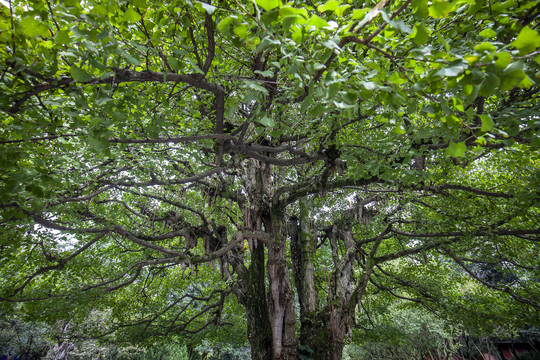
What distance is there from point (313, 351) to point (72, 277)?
278 inches

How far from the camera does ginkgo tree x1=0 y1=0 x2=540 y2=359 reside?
2166mm

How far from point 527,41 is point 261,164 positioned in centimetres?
626

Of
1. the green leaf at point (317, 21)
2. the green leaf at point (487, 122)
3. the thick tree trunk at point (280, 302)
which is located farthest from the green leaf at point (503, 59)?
the thick tree trunk at point (280, 302)

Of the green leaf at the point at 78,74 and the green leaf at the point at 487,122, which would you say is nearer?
the green leaf at the point at 487,122

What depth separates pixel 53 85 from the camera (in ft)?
7.36

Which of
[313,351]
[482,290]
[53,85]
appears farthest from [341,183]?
[482,290]

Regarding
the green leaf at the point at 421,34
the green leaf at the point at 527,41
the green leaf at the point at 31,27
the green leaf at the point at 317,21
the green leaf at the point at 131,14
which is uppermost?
the green leaf at the point at 131,14

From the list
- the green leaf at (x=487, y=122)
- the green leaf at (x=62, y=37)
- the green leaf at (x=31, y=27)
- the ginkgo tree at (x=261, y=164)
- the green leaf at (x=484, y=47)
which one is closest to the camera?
the green leaf at (x=484, y=47)

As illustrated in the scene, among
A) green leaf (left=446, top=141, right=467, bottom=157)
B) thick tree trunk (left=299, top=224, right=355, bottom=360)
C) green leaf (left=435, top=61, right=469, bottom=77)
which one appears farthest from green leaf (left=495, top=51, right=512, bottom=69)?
thick tree trunk (left=299, top=224, right=355, bottom=360)

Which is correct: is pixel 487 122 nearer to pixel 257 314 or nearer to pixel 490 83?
pixel 490 83

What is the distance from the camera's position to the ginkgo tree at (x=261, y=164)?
7.11 ft

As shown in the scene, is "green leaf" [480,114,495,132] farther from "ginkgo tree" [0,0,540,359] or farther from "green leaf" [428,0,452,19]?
"green leaf" [428,0,452,19]

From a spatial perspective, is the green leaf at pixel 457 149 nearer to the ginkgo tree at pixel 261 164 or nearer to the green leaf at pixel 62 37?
the ginkgo tree at pixel 261 164

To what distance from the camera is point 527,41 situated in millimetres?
1172
